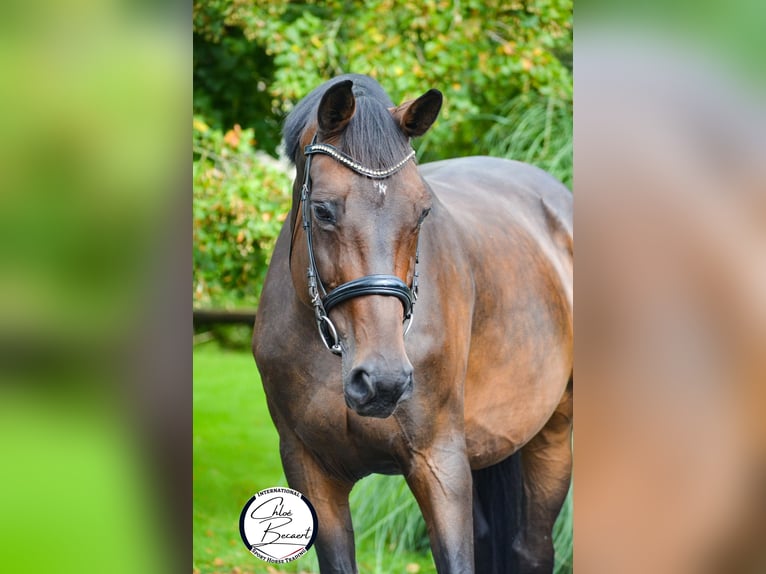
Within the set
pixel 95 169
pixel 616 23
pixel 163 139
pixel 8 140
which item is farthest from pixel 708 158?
pixel 8 140

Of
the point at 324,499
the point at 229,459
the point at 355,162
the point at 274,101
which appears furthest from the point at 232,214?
the point at 355,162

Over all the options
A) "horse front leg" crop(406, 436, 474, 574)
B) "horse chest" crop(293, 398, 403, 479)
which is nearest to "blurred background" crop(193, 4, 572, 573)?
"horse chest" crop(293, 398, 403, 479)

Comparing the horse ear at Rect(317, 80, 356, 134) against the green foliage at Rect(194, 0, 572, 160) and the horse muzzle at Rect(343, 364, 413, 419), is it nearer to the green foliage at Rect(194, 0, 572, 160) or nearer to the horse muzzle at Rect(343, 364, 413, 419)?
the horse muzzle at Rect(343, 364, 413, 419)

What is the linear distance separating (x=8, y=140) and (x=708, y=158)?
2.22m

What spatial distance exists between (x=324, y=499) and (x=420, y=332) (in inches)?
30.9

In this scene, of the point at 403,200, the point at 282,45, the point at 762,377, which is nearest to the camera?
the point at 403,200

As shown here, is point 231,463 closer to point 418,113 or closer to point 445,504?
point 445,504

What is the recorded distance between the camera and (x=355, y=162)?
3072 mm

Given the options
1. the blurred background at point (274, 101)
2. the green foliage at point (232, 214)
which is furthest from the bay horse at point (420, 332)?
the green foliage at point (232, 214)

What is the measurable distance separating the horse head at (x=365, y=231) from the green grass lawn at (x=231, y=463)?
116cm

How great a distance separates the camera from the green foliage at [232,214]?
4.56m

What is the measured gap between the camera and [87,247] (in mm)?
3211

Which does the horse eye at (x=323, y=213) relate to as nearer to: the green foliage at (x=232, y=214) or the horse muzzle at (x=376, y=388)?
the horse muzzle at (x=376, y=388)

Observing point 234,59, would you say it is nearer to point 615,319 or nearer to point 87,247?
point 87,247
